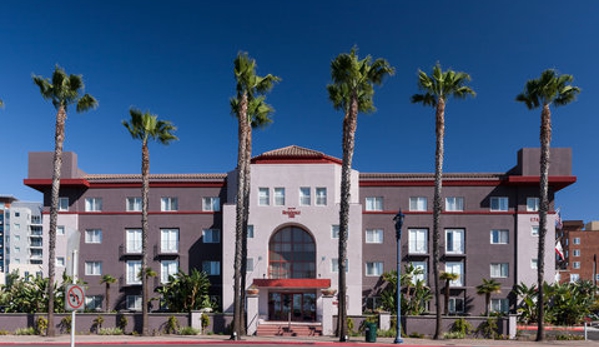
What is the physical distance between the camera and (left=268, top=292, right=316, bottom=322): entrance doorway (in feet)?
116

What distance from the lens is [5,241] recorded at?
132m

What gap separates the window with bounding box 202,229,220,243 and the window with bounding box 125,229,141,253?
5.23m

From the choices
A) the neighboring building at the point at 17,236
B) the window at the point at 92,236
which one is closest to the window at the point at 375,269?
the window at the point at 92,236

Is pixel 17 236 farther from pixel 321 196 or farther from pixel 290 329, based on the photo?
pixel 290 329

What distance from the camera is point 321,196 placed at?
122ft

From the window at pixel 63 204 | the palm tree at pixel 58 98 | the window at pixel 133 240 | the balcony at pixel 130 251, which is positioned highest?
the palm tree at pixel 58 98

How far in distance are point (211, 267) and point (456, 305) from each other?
1928 centimetres

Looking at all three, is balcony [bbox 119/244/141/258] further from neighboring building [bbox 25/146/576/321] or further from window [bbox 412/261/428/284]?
window [bbox 412/261/428/284]

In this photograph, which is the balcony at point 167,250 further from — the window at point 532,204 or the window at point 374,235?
the window at point 532,204

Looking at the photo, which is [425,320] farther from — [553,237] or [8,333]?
[8,333]

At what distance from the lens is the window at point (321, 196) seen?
3706 centimetres

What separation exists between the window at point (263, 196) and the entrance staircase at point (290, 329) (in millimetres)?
8844

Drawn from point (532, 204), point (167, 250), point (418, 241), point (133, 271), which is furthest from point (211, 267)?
point (532, 204)

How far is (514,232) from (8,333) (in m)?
36.2
